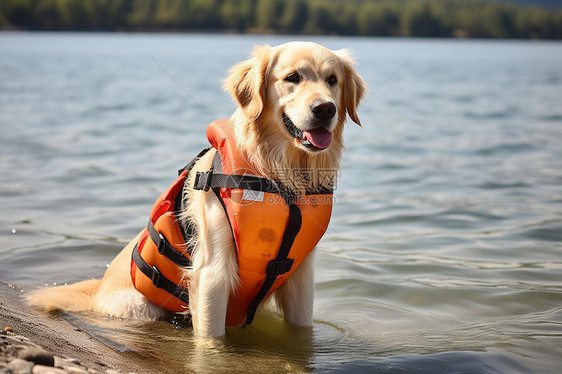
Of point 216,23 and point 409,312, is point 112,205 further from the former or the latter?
point 216,23

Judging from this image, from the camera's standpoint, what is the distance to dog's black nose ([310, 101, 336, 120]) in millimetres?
3688

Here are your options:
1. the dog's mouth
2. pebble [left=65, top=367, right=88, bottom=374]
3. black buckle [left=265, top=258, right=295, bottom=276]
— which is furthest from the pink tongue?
pebble [left=65, top=367, right=88, bottom=374]

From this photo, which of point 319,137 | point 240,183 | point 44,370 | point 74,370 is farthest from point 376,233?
point 44,370

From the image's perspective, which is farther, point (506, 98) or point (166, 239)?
point (506, 98)

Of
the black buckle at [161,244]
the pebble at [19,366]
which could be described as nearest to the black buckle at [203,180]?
the black buckle at [161,244]

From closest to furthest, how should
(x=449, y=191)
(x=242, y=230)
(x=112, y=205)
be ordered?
(x=242, y=230) → (x=112, y=205) → (x=449, y=191)

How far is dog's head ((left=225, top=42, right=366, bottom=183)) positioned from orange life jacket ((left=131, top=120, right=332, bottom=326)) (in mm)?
226

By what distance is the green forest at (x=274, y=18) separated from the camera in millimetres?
73500

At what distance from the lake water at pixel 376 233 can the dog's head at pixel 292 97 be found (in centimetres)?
59

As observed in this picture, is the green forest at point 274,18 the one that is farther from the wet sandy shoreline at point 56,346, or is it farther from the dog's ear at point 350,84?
the wet sandy shoreline at point 56,346

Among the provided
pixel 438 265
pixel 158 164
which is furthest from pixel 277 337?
pixel 158 164

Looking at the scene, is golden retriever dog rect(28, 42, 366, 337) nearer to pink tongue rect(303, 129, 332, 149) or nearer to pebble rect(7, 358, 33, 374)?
pink tongue rect(303, 129, 332, 149)

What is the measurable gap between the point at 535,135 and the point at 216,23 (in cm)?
6883

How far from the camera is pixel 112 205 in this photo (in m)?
7.73
